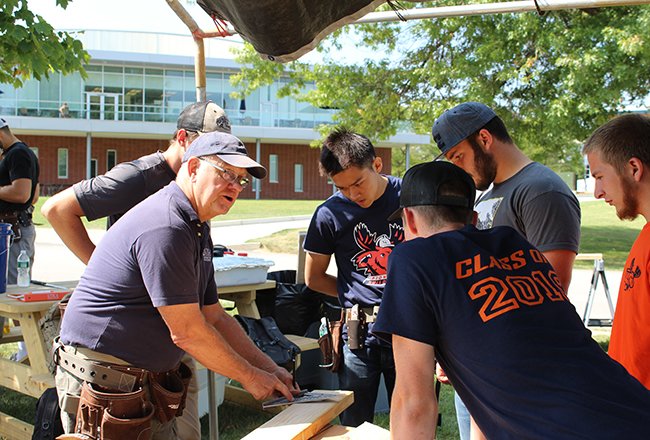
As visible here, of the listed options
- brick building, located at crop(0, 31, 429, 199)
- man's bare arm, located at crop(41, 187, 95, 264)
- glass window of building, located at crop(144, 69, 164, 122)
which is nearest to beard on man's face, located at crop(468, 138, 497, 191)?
man's bare arm, located at crop(41, 187, 95, 264)

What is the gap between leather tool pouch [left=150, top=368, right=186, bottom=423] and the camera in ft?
9.27

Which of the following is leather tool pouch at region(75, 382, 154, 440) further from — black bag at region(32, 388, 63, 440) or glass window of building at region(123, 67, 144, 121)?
glass window of building at region(123, 67, 144, 121)

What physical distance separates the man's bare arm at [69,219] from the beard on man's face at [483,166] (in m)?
2.09

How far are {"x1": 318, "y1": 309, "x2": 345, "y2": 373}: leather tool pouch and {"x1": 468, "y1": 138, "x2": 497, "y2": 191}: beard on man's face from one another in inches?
46.1

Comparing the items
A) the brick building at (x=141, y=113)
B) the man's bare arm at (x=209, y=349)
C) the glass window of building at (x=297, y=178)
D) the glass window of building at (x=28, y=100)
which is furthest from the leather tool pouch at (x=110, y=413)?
the glass window of building at (x=297, y=178)

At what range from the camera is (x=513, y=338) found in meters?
1.75

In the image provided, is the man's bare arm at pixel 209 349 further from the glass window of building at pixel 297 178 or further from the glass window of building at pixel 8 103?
the glass window of building at pixel 297 178

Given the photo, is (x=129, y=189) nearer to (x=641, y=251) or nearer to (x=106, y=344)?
(x=106, y=344)

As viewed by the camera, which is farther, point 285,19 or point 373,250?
point 373,250

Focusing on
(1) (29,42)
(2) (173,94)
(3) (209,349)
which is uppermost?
(2) (173,94)

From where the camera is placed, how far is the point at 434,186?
1974 millimetres

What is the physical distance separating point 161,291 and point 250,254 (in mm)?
12327

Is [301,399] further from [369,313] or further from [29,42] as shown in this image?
[29,42]

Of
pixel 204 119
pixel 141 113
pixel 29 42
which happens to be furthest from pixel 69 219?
pixel 141 113
